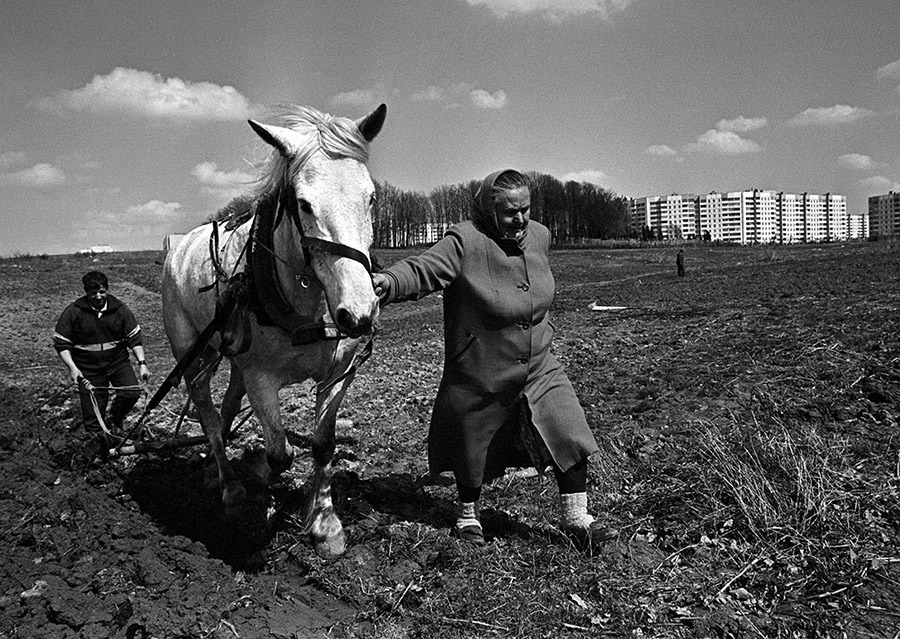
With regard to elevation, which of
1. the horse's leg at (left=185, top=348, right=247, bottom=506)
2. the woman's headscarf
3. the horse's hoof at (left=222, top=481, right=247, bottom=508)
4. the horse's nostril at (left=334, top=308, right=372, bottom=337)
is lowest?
the horse's hoof at (left=222, top=481, right=247, bottom=508)

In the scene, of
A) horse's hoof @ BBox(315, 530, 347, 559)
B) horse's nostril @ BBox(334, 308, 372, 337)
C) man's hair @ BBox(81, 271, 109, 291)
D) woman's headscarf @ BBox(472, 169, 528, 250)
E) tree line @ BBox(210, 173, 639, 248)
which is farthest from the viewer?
tree line @ BBox(210, 173, 639, 248)

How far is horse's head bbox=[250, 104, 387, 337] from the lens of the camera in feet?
10.4

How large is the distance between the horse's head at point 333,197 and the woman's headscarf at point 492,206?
0.67 metres

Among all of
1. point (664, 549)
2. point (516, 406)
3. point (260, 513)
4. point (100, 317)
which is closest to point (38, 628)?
point (260, 513)

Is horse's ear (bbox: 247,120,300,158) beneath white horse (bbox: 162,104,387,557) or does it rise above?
above

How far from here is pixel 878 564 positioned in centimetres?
352

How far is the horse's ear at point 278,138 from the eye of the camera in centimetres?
349

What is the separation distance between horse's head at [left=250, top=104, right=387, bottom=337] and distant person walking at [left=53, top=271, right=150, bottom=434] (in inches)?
166

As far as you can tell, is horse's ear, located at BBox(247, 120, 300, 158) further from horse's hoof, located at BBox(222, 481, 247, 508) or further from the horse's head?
horse's hoof, located at BBox(222, 481, 247, 508)

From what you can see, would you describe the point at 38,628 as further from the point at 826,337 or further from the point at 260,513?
the point at 826,337

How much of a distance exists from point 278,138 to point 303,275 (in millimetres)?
693

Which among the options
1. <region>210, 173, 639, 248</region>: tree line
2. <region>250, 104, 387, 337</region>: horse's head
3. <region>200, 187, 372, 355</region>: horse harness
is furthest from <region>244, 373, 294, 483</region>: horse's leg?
<region>210, 173, 639, 248</region>: tree line

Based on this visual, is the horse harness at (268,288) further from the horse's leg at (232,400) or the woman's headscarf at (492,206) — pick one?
the horse's leg at (232,400)

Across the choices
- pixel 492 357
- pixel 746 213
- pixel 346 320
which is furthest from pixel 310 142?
pixel 746 213
